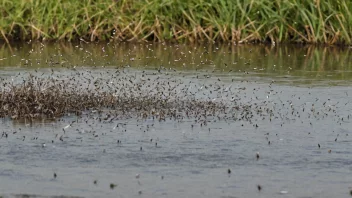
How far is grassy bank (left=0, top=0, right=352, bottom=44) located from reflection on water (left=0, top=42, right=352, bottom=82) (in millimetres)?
409

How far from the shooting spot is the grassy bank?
1808cm

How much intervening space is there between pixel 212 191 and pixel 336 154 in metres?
1.86

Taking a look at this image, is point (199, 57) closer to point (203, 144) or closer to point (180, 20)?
point (180, 20)

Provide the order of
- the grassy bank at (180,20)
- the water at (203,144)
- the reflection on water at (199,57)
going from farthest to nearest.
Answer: the grassy bank at (180,20) < the reflection on water at (199,57) < the water at (203,144)

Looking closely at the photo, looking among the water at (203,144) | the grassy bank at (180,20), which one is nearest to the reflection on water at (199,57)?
the water at (203,144)

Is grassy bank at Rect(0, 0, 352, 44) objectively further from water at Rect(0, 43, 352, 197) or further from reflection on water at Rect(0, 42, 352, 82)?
water at Rect(0, 43, 352, 197)

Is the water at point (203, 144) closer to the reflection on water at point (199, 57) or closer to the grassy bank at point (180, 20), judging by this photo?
the reflection on water at point (199, 57)

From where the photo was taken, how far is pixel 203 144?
9484 mm

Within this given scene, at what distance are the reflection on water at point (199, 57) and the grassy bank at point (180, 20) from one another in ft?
1.34

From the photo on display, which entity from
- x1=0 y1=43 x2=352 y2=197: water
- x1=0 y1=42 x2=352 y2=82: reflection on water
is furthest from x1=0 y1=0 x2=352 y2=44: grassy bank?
x1=0 y1=43 x2=352 y2=197: water

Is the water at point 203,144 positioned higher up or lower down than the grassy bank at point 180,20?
lower down

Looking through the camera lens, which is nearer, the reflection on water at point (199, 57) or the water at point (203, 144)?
the water at point (203, 144)

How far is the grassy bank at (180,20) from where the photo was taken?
18.1m

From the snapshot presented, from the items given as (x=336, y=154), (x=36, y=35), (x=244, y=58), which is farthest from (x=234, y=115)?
(x=36, y=35)
